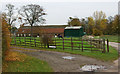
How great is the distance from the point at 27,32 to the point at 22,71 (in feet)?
175

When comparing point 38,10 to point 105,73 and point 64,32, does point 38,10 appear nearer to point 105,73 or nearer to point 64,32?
point 64,32

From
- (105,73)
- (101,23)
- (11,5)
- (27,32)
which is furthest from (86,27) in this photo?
(105,73)

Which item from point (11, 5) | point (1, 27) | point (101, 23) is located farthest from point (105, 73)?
point (101, 23)

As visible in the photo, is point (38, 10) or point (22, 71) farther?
point (38, 10)

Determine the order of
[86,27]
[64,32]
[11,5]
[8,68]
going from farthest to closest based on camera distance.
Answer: [86,27]
[64,32]
[11,5]
[8,68]

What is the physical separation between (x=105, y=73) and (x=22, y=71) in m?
3.73

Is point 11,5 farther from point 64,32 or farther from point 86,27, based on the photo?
point 86,27

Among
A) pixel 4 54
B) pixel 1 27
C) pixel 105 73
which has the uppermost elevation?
pixel 1 27

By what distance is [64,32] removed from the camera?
57000mm

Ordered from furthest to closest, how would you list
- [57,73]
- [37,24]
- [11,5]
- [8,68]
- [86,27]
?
[86,27], [37,24], [11,5], [8,68], [57,73]

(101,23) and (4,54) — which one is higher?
(101,23)

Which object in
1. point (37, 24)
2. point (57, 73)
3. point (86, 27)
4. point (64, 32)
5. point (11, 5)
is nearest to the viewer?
point (57, 73)

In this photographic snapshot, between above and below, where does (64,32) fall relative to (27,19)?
below

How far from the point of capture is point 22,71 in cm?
714
